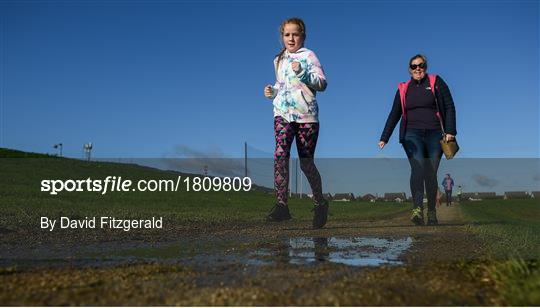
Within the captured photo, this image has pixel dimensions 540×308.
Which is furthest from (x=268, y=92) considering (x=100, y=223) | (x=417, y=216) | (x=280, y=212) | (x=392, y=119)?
(x=100, y=223)

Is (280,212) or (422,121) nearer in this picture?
(280,212)

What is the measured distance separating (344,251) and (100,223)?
6.40 meters

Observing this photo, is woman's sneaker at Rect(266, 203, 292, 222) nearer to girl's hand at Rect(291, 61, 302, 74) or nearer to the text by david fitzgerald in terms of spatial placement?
girl's hand at Rect(291, 61, 302, 74)

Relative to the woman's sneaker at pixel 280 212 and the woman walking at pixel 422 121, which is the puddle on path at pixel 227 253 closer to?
the woman's sneaker at pixel 280 212

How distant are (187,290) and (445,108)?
592 cm

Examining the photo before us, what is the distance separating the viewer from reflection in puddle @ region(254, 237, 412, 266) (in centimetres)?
435

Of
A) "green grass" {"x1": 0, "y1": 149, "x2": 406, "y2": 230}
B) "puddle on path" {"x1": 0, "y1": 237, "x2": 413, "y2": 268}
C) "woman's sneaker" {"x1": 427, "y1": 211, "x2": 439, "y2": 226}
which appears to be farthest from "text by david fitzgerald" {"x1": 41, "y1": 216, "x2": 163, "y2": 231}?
"woman's sneaker" {"x1": 427, "y1": 211, "x2": 439, "y2": 226}

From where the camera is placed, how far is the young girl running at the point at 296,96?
6859 mm

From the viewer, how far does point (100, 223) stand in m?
10.1

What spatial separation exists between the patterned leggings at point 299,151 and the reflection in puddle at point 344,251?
116 centimetres

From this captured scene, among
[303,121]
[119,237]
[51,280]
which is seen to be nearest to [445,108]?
[303,121]

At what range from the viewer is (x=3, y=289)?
123 inches

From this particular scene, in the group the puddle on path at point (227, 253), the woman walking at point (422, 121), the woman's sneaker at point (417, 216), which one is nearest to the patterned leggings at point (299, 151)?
the puddle on path at point (227, 253)

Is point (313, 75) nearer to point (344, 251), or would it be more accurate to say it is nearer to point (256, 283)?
point (344, 251)
